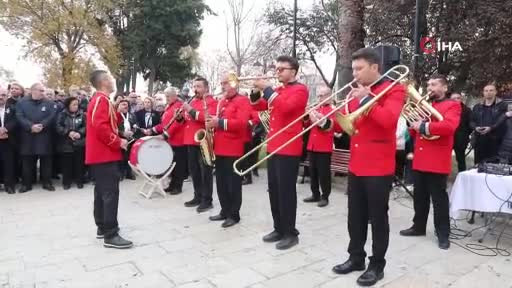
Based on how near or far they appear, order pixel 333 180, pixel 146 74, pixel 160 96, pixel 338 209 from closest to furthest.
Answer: pixel 338 209, pixel 333 180, pixel 160 96, pixel 146 74

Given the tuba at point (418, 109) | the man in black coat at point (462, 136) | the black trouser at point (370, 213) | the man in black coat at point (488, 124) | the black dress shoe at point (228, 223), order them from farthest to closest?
the man in black coat at point (462, 136) → the man in black coat at point (488, 124) → the black dress shoe at point (228, 223) → the tuba at point (418, 109) → the black trouser at point (370, 213)

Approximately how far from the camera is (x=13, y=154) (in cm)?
741

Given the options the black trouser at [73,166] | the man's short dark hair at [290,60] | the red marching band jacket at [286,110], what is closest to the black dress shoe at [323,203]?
the red marching band jacket at [286,110]

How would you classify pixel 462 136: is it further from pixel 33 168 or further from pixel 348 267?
pixel 33 168

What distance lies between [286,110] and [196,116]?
173cm

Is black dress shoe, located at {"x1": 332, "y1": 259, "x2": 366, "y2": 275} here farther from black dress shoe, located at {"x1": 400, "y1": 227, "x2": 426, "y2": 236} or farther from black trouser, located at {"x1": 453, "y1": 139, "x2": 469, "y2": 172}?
black trouser, located at {"x1": 453, "y1": 139, "x2": 469, "y2": 172}

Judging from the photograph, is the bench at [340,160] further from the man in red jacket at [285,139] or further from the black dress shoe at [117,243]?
the black dress shoe at [117,243]

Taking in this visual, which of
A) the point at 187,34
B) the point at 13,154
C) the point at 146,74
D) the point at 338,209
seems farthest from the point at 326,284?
the point at 146,74

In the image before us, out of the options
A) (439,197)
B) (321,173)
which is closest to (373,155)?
Answer: (439,197)

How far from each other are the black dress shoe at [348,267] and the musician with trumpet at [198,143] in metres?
2.37

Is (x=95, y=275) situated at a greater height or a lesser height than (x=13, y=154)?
lesser

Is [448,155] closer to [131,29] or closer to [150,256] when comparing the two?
[150,256]

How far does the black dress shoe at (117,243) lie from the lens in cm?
459

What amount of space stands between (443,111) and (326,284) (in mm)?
2274
